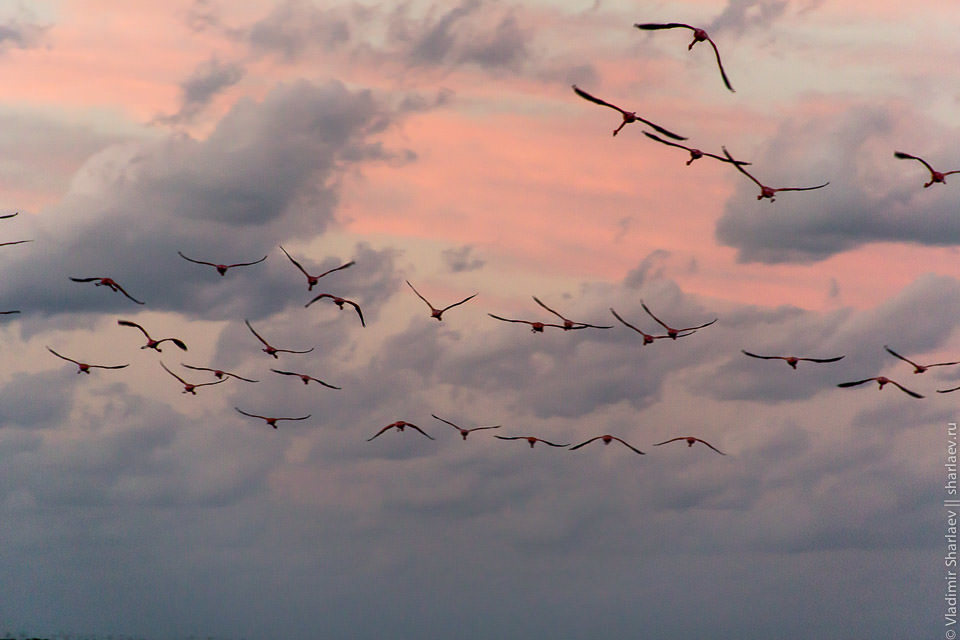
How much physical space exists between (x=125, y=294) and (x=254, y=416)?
2336cm

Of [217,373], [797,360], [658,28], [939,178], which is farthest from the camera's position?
[217,373]

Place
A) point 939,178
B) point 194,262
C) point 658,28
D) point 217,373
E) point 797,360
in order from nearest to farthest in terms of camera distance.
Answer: point 658,28
point 939,178
point 797,360
point 194,262
point 217,373

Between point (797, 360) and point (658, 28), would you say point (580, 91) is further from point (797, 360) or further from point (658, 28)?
point (797, 360)

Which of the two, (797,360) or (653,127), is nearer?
(653,127)

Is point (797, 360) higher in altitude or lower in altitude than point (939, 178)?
Result: lower

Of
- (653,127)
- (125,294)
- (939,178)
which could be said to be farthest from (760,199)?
(125,294)

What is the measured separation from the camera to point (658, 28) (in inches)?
2977

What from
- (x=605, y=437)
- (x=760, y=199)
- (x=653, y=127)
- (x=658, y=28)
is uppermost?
(x=658, y=28)

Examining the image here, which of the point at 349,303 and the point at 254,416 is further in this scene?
the point at 254,416

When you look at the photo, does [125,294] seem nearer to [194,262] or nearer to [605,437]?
[194,262]

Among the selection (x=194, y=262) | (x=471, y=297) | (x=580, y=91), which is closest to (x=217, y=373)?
(x=194, y=262)

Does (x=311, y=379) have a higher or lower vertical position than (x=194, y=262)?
lower

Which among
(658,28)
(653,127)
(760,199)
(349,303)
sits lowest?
(349,303)

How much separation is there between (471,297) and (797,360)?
31609mm
